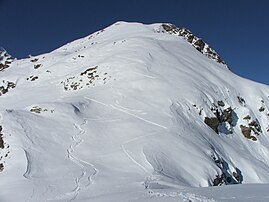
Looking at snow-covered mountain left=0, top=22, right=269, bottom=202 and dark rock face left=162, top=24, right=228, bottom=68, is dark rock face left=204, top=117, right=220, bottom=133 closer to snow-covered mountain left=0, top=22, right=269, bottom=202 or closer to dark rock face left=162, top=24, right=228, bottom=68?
snow-covered mountain left=0, top=22, right=269, bottom=202

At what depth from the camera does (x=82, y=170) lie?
1412 cm

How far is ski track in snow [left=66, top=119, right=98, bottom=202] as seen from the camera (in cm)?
1220

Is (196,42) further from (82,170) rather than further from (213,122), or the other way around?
(82,170)

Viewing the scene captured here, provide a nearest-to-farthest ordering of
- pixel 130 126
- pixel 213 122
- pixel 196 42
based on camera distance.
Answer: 1. pixel 130 126
2. pixel 213 122
3. pixel 196 42

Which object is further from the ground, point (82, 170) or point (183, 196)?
point (82, 170)

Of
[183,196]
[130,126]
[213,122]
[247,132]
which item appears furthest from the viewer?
[247,132]

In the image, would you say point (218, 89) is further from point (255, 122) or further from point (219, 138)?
point (219, 138)

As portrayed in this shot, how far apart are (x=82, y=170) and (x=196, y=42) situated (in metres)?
35.3

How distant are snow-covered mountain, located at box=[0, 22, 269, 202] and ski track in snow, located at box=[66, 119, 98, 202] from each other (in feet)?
0.14

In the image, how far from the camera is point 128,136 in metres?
18.6

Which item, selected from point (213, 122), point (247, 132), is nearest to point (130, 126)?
point (213, 122)

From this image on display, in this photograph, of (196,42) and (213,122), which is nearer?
(213,122)

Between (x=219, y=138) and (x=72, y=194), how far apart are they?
15481mm

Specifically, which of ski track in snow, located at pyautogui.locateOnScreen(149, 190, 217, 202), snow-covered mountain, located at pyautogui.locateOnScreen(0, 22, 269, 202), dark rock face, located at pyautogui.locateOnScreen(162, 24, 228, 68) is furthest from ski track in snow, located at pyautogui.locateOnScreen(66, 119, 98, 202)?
dark rock face, located at pyautogui.locateOnScreen(162, 24, 228, 68)
